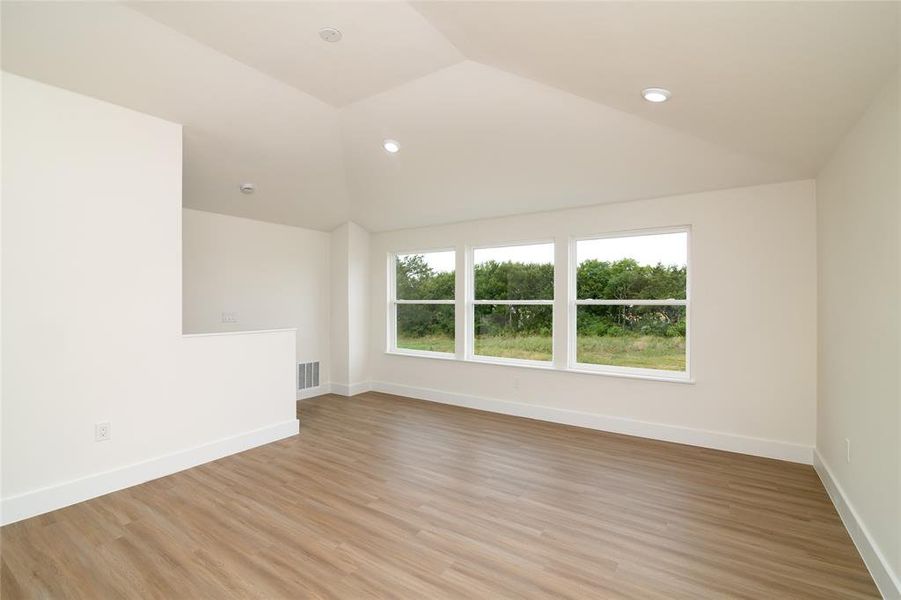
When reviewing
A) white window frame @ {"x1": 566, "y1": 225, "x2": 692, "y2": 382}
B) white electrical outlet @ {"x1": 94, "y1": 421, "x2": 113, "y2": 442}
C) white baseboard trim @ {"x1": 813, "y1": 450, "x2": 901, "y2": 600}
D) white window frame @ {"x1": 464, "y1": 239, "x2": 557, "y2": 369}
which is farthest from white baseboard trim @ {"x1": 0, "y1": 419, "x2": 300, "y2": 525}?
white baseboard trim @ {"x1": 813, "y1": 450, "x2": 901, "y2": 600}

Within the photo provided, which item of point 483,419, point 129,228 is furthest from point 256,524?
point 483,419

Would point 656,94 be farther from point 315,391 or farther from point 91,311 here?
point 315,391

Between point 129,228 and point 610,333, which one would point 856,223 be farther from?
point 129,228

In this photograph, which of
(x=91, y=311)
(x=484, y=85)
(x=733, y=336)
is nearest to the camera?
(x=91, y=311)

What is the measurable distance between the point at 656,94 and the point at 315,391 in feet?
17.5

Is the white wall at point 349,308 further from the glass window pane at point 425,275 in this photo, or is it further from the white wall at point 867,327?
the white wall at point 867,327

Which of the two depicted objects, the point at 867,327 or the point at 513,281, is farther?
the point at 513,281

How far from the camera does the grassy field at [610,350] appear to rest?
436 centimetres

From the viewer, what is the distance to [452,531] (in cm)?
258

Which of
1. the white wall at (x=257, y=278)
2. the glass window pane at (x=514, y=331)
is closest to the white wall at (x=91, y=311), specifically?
the white wall at (x=257, y=278)

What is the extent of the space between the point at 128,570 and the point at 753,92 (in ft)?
13.3

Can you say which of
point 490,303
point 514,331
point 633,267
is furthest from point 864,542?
point 490,303

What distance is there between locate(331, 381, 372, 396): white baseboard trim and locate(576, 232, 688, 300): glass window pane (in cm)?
Result: 333

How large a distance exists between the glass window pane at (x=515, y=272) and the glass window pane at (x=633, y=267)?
1.25ft
